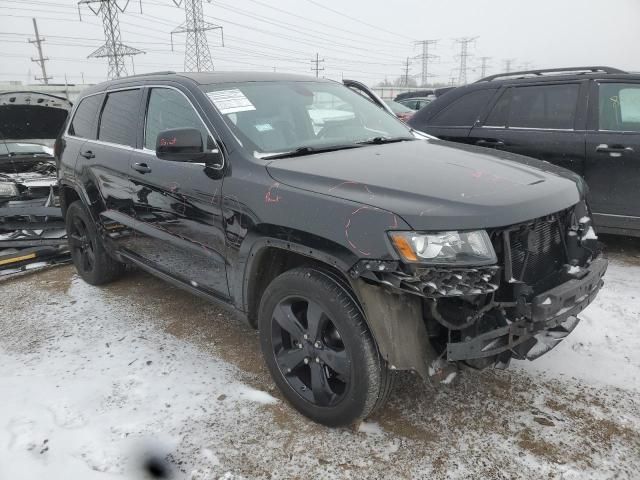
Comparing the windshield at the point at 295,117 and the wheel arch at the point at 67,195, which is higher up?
the windshield at the point at 295,117

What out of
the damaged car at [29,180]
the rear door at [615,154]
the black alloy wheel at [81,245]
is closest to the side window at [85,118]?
the black alloy wheel at [81,245]

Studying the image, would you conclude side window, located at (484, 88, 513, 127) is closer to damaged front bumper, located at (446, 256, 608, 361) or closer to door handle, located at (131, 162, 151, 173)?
damaged front bumper, located at (446, 256, 608, 361)

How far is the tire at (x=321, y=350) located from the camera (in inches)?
87.8

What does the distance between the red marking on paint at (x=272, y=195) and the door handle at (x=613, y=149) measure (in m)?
3.46

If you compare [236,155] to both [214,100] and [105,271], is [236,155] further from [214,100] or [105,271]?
[105,271]

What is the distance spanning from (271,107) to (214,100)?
1.16 feet

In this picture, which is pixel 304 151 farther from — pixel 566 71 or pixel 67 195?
pixel 566 71

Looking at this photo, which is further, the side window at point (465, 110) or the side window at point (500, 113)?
the side window at point (465, 110)

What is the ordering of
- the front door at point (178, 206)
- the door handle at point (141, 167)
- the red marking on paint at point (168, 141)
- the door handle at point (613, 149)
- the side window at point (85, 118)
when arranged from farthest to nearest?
the door handle at point (613, 149)
the side window at point (85, 118)
the door handle at point (141, 167)
the front door at point (178, 206)
the red marking on paint at point (168, 141)

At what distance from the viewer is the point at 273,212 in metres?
2.46

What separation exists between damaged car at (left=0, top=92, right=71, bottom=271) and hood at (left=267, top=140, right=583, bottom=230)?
4044 mm

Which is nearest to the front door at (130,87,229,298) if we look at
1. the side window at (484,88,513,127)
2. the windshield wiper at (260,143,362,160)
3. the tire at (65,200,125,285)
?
the windshield wiper at (260,143,362,160)

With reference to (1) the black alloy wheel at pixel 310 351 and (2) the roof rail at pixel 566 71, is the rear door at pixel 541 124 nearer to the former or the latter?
(2) the roof rail at pixel 566 71

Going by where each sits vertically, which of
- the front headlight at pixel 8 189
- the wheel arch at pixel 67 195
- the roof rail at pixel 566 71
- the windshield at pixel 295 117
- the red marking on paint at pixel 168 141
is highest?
the roof rail at pixel 566 71
